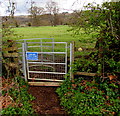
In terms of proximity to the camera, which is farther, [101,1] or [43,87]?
[43,87]

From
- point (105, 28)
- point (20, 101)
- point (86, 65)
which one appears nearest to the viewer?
point (105, 28)

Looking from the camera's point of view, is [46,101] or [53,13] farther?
[53,13]

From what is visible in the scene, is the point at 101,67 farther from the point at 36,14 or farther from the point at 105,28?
the point at 36,14

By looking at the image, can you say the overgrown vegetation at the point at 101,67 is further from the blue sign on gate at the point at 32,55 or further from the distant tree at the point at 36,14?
the distant tree at the point at 36,14

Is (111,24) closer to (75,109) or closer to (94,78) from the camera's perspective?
(94,78)

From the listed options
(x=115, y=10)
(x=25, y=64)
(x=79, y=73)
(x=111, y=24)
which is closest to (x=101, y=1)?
(x=115, y=10)

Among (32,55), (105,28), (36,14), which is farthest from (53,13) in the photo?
(105,28)

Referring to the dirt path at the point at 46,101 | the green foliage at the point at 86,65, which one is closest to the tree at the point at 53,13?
the green foliage at the point at 86,65

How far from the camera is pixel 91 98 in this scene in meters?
3.62

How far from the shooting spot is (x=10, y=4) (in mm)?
4375

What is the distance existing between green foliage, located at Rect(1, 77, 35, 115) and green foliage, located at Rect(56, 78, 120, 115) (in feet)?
3.16

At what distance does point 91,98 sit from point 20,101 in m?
2.01

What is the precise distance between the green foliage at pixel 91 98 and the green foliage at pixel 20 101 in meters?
0.96

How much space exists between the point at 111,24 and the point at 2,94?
3740mm
